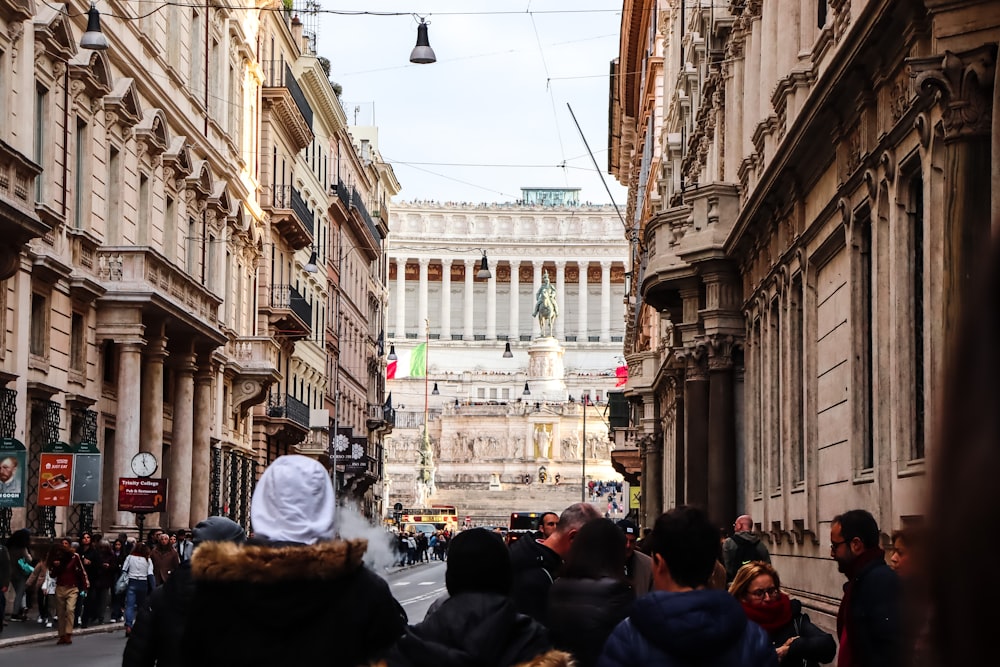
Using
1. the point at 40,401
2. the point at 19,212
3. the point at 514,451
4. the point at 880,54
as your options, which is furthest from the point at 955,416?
the point at 514,451

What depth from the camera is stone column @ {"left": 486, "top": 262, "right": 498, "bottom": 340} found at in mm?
152375

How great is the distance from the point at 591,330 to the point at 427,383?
2576 centimetres

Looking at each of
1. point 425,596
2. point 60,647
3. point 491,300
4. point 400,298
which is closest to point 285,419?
point 425,596

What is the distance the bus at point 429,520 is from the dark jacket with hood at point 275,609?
85331 millimetres

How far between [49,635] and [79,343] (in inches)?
296

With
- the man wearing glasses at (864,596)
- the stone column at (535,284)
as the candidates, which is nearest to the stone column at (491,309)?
the stone column at (535,284)

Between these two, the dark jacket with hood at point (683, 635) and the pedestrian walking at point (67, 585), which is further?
the pedestrian walking at point (67, 585)

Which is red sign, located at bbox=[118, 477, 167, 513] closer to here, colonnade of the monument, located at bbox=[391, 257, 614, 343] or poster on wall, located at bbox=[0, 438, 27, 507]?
poster on wall, located at bbox=[0, 438, 27, 507]

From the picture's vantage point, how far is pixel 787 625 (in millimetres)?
8070

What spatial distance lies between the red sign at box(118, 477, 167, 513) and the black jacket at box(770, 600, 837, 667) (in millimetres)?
21586

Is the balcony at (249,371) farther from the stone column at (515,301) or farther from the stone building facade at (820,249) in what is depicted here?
the stone column at (515,301)

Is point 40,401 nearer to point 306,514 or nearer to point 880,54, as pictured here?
point 880,54

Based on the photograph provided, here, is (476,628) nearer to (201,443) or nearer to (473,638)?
(473,638)

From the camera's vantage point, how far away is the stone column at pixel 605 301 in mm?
151587
